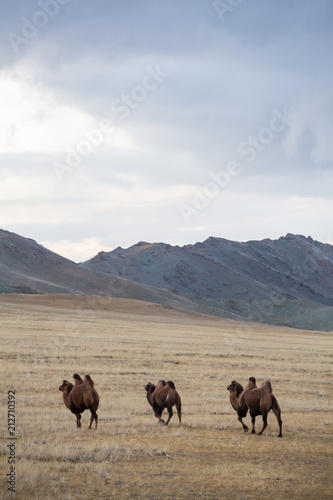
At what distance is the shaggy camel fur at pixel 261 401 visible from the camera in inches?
489

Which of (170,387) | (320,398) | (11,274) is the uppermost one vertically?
(11,274)

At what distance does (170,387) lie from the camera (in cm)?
1398

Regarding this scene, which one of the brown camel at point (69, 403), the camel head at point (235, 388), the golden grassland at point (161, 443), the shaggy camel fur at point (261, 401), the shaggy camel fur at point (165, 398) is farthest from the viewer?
the shaggy camel fur at point (165, 398)

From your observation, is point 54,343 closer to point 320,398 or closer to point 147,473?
point 320,398

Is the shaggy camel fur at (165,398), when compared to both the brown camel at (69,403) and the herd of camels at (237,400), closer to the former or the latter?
the herd of camels at (237,400)

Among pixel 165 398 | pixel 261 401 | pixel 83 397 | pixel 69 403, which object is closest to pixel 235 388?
pixel 261 401

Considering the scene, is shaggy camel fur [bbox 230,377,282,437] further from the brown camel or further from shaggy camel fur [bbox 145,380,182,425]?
the brown camel

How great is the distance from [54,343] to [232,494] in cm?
3412

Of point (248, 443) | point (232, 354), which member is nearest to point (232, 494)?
point (248, 443)

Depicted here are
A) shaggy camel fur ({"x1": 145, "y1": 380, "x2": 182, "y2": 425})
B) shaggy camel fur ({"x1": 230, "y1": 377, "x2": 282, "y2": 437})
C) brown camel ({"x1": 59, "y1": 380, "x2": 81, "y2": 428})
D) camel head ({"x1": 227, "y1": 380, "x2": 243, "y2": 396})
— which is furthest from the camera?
shaggy camel fur ({"x1": 145, "y1": 380, "x2": 182, "y2": 425})

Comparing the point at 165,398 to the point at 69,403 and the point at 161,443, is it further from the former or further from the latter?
the point at 69,403

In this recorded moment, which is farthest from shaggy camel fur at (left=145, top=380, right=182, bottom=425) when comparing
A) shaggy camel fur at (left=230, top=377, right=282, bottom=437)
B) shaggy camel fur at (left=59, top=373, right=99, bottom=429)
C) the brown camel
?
the brown camel

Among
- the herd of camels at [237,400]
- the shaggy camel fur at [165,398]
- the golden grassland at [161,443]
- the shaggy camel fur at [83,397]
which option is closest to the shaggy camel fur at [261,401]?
the herd of camels at [237,400]

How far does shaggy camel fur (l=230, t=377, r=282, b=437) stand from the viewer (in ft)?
40.7
